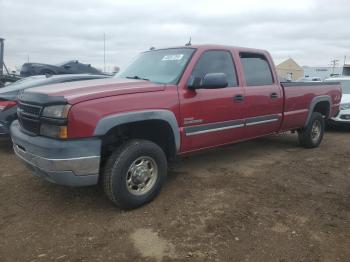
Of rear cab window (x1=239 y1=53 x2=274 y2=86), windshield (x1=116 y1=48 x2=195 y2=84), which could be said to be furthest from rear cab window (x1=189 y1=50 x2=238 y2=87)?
rear cab window (x1=239 y1=53 x2=274 y2=86)

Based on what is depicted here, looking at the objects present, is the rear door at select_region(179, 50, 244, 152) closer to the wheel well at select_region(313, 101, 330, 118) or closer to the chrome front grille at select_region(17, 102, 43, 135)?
the chrome front grille at select_region(17, 102, 43, 135)

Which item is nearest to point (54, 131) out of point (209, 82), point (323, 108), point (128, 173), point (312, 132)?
point (128, 173)

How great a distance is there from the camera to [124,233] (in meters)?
3.65

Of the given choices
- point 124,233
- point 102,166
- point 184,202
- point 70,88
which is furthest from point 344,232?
point 70,88

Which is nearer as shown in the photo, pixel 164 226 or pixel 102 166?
pixel 164 226

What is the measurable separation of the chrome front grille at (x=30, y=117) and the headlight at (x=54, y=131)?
116mm

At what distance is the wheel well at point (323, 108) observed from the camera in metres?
7.56

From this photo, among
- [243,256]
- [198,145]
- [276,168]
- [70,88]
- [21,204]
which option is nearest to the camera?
[243,256]

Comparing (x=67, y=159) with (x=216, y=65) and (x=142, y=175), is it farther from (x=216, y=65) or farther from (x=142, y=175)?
(x=216, y=65)

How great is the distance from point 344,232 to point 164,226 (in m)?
1.72

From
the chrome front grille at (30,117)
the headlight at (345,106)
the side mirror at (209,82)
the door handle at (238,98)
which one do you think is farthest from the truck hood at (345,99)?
the chrome front grille at (30,117)

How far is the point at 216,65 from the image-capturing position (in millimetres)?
5273

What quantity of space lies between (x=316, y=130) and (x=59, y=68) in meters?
10.6

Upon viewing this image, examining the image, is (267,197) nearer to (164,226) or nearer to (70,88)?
(164,226)
